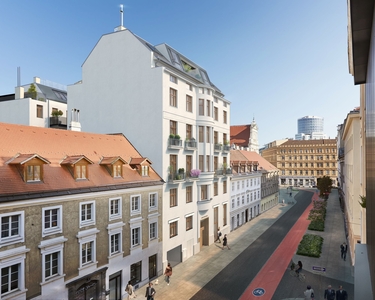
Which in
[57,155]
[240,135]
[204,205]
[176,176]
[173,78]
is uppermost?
[173,78]

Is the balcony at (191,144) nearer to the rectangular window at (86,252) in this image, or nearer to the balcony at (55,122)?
the rectangular window at (86,252)

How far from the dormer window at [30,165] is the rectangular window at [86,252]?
566 centimetres

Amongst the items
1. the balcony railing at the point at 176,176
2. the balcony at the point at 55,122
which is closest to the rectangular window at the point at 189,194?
the balcony railing at the point at 176,176

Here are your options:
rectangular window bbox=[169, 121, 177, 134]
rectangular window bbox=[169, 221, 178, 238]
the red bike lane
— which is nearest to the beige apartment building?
the red bike lane

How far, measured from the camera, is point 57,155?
19.7 m

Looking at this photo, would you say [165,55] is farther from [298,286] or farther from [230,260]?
[298,286]

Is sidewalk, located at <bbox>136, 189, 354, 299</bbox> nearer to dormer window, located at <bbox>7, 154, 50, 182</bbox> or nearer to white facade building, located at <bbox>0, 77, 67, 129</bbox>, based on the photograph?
dormer window, located at <bbox>7, 154, 50, 182</bbox>

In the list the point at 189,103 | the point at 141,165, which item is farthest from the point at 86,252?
the point at 189,103

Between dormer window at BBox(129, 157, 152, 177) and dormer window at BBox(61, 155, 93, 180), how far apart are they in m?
5.00

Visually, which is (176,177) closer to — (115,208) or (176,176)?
(176,176)

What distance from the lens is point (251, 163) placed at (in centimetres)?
5106

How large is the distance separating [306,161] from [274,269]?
3487 inches

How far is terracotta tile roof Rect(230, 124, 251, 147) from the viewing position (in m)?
72.7

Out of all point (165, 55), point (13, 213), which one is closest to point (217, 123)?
point (165, 55)
